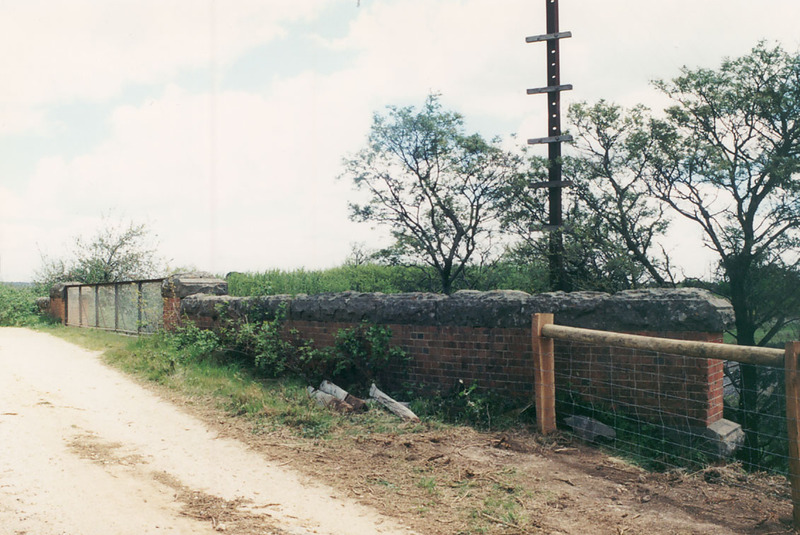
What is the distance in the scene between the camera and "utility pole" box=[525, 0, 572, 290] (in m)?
12.4

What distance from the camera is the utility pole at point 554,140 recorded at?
12.4 m

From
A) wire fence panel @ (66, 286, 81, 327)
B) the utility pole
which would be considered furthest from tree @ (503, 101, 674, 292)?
wire fence panel @ (66, 286, 81, 327)

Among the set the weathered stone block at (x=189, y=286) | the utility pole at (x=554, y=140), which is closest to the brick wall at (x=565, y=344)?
the weathered stone block at (x=189, y=286)

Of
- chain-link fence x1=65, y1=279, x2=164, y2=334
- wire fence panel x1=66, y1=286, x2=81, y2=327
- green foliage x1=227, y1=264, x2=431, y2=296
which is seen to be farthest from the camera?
wire fence panel x1=66, y1=286, x2=81, y2=327

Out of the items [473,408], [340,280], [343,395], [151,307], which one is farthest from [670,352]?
[340,280]

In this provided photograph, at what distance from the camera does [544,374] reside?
19.0 ft

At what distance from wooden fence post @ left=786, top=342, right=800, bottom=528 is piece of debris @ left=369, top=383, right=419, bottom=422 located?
336cm

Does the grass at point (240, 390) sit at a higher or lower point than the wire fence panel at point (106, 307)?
lower

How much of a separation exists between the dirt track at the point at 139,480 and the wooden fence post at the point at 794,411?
2.56m

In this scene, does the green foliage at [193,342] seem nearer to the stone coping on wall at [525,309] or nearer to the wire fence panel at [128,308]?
the stone coping on wall at [525,309]

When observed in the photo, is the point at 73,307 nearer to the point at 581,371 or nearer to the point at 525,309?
the point at 525,309

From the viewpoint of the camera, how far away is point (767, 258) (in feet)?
39.7

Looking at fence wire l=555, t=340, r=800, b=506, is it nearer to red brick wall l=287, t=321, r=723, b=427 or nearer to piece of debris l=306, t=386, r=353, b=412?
red brick wall l=287, t=321, r=723, b=427

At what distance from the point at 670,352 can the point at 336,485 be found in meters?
2.81
